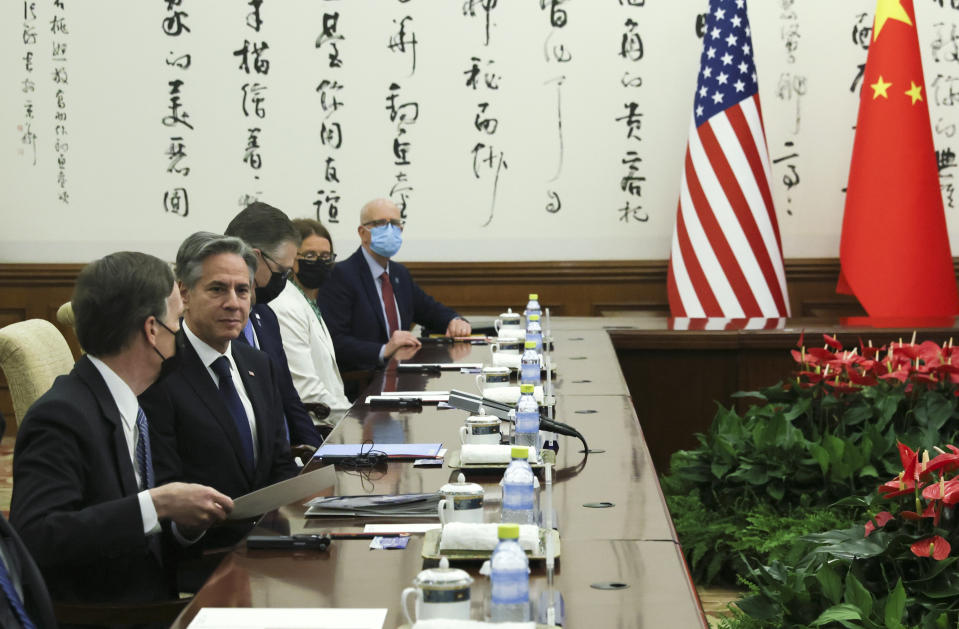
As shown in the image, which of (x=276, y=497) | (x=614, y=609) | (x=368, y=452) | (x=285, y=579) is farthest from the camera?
(x=368, y=452)

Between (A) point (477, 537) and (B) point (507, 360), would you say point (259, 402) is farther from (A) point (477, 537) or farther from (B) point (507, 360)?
(B) point (507, 360)

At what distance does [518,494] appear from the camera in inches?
78.6

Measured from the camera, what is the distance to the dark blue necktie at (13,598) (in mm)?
1666

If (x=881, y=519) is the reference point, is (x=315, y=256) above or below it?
above

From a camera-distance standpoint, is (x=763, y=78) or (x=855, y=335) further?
(x=763, y=78)

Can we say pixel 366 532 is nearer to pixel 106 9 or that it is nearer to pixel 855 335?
pixel 855 335

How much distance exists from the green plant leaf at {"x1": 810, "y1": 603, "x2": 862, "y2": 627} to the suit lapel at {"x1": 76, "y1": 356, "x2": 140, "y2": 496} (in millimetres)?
1360

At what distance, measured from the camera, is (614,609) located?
1.63 metres

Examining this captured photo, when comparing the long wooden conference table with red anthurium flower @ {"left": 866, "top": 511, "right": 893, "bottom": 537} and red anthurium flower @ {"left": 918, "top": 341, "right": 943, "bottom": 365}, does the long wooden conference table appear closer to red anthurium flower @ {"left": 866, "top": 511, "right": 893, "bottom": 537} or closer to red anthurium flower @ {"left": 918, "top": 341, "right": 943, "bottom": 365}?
red anthurium flower @ {"left": 866, "top": 511, "right": 893, "bottom": 537}

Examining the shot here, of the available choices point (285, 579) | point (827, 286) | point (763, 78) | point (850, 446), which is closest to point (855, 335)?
point (850, 446)

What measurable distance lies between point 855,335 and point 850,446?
4.89ft

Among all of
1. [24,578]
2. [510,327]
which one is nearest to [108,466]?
[24,578]

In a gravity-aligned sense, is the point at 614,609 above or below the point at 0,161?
below

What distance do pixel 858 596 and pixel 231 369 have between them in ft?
5.17
